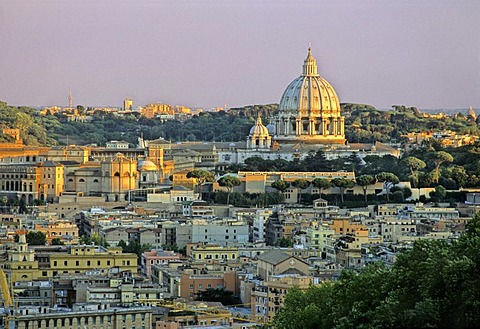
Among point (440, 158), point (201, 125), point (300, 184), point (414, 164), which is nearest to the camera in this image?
point (300, 184)

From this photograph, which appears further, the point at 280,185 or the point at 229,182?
the point at 280,185

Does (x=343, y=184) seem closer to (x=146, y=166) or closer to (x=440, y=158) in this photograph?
(x=146, y=166)

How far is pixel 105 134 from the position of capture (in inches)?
3504

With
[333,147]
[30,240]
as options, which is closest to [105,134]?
[333,147]

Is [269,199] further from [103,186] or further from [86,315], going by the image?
[86,315]

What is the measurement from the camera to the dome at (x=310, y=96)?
72.8 m

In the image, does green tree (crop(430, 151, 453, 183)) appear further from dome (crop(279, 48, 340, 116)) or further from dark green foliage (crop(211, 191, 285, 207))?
dome (crop(279, 48, 340, 116))

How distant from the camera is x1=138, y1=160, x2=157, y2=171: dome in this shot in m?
55.9

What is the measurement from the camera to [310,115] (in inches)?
2854

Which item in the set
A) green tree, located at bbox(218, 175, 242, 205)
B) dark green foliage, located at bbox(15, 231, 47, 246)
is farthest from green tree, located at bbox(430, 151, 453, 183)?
dark green foliage, located at bbox(15, 231, 47, 246)

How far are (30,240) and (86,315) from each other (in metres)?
11.4

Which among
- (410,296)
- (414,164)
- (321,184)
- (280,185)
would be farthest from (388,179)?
(410,296)

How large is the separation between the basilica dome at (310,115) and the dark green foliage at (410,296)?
5046cm

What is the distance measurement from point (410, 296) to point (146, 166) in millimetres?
37537
